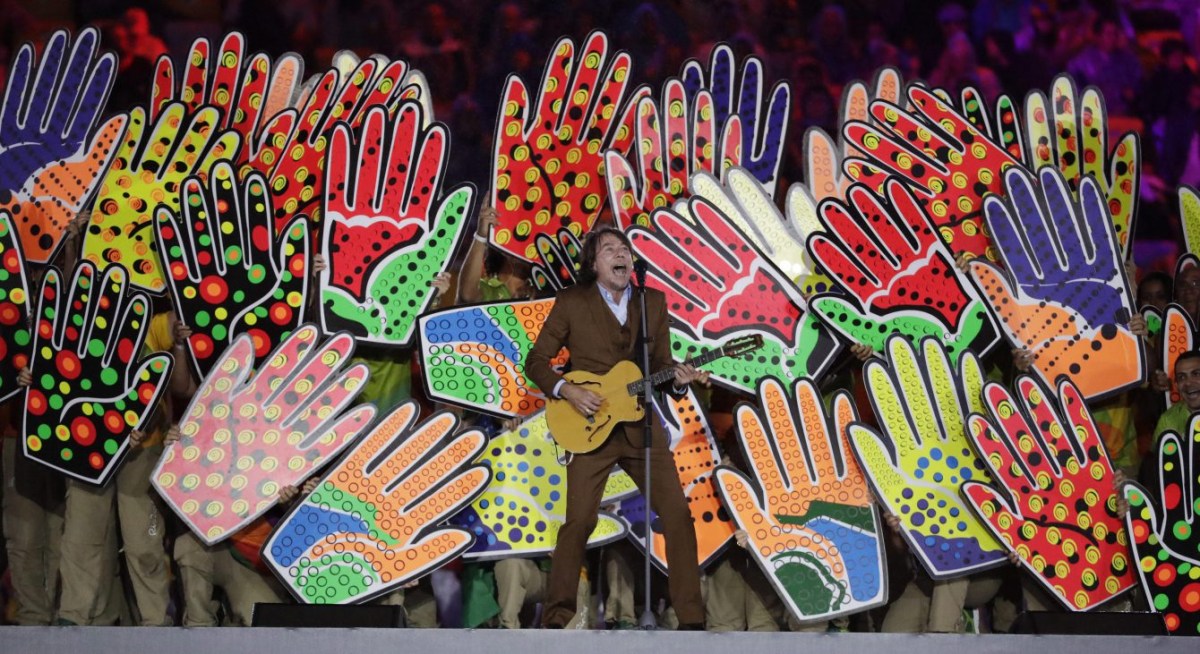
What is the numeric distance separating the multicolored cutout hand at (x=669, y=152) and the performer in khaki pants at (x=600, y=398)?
0.77 meters

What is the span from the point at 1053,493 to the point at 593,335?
2.03 meters

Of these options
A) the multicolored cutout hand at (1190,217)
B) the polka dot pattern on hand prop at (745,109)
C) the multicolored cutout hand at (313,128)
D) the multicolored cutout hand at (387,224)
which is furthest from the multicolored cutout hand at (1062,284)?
the multicolored cutout hand at (313,128)

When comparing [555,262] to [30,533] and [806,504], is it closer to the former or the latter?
[806,504]

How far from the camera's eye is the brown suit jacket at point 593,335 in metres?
5.45

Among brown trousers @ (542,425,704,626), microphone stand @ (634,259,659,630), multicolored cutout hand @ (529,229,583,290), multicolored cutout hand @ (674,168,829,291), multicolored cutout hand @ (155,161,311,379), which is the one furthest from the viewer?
multicolored cutout hand @ (529,229,583,290)

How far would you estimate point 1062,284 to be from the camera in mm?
6172

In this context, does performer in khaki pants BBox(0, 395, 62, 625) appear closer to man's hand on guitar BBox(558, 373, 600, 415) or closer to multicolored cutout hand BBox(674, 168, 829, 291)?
man's hand on guitar BBox(558, 373, 600, 415)

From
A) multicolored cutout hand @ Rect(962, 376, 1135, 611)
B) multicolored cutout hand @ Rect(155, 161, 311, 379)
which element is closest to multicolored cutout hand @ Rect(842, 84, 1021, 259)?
multicolored cutout hand @ Rect(962, 376, 1135, 611)

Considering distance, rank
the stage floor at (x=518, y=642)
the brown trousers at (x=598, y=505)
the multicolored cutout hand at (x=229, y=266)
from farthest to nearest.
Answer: the multicolored cutout hand at (x=229, y=266), the brown trousers at (x=598, y=505), the stage floor at (x=518, y=642)

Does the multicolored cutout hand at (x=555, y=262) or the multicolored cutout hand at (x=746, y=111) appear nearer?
the multicolored cutout hand at (x=555, y=262)

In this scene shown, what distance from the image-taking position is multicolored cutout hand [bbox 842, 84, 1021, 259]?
632cm

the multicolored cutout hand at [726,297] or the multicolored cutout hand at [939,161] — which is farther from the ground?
the multicolored cutout hand at [939,161]

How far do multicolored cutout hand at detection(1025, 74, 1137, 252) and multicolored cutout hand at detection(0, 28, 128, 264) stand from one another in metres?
4.17

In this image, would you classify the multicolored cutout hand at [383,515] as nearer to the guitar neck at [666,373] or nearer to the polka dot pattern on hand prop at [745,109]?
the guitar neck at [666,373]
